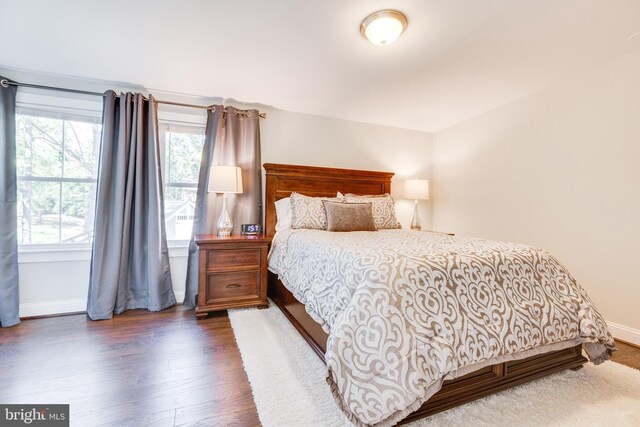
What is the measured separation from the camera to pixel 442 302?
1323 millimetres

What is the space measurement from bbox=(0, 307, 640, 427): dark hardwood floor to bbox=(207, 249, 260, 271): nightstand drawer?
492 mm

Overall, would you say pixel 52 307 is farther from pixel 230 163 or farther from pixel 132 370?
pixel 230 163

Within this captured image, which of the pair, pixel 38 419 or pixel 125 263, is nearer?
pixel 38 419

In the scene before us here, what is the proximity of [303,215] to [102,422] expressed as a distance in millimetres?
2016

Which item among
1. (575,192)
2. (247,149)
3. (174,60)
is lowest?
(575,192)

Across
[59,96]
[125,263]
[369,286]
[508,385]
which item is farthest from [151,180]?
[508,385]

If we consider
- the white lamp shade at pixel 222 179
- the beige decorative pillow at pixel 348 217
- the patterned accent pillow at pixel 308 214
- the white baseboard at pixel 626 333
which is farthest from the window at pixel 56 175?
the white baseboard at pixel 626 333

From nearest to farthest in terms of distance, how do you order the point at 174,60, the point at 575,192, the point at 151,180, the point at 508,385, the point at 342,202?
the point at 508,385
the point at 174,60
the point at 575,192
the point at 151,180
the point at 342,202

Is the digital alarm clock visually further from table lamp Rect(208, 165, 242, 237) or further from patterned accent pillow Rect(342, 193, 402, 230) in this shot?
patterned accent pillow Rect(342, 193, 402, 230)

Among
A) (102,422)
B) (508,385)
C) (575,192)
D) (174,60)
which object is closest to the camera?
(102,422)

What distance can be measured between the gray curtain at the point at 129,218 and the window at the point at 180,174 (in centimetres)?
20

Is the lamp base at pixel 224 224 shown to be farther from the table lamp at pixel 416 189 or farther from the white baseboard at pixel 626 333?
the white baseboard at pixel 626 333

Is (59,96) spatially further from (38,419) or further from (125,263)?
(38,419)

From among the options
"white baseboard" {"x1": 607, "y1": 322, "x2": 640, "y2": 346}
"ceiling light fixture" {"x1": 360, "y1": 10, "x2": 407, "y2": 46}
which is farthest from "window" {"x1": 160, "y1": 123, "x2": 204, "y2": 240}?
"white baseboard" {"x1": 607, "y1": 322, "x2": 640, "y2": 346}
